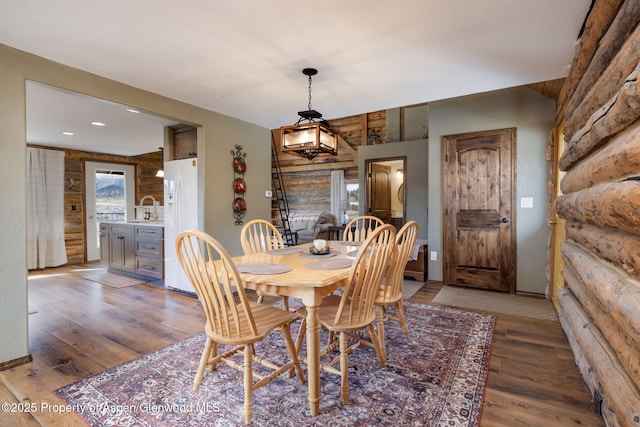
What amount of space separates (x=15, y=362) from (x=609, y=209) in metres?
3.76

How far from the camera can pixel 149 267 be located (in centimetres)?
487

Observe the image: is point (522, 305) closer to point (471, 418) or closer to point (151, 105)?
point (471, 418)

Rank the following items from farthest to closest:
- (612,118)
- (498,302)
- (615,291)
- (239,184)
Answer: (239,184)
(498,302)
(612,118)
(615,291)

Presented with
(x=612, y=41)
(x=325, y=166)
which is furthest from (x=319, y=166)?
(x=612, y=41)

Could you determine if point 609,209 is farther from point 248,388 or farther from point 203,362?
point 203,362

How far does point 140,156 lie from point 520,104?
752 centimetres

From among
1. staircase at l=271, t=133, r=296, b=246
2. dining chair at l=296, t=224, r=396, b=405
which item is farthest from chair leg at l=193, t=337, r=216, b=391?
staircase at l=271, t=133, r=296, b=246

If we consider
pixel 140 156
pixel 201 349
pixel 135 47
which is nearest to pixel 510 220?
pixel 201 349

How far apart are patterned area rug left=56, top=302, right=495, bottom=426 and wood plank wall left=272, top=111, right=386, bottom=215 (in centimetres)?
579

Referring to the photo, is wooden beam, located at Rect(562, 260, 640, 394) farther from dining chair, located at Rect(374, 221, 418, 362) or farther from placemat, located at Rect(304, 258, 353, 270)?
placemat, located at Rect(304, 258, 353, 270)

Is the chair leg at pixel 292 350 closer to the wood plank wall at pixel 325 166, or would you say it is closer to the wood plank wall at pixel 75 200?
the wood plank wall at pixel 325 166

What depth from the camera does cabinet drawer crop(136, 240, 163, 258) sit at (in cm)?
472

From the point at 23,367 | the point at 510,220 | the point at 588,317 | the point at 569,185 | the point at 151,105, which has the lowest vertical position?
the point at 23,367

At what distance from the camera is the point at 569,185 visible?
2.53m
